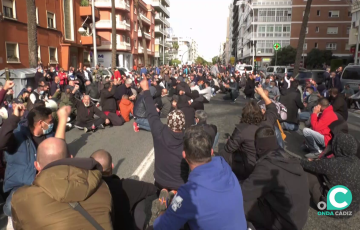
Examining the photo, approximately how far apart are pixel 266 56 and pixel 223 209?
6137cm

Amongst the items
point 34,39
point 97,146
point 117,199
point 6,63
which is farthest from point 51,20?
point 117,199

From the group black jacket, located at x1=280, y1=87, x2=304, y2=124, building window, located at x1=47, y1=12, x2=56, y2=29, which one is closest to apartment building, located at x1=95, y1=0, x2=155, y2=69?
building window, located at x1=47, y1=12, x2=56, y2=29

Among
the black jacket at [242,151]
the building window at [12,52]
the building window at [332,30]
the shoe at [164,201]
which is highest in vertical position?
the building window at [332,30]

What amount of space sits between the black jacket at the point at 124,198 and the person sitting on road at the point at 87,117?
23.7ft

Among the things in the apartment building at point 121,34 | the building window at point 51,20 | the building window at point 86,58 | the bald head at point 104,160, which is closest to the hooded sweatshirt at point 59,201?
the bald head at point 104,160

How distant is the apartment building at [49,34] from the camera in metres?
20.3

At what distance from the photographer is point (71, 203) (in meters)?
1.87

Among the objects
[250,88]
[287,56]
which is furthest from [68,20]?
[287,56]

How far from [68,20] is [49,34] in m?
4.54

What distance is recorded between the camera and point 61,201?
184 cm

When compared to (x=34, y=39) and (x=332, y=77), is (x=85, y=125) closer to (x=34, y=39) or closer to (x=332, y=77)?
(x=34, y=39)

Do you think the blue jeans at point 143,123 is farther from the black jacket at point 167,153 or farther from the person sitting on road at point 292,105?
the black jacket at point 167,153

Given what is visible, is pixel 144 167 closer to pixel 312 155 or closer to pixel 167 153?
pixel 167 153

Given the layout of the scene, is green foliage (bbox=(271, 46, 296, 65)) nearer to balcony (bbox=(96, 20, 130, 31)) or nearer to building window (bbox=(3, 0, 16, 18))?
balcony (bbox=(96, 20, 130, 31))
